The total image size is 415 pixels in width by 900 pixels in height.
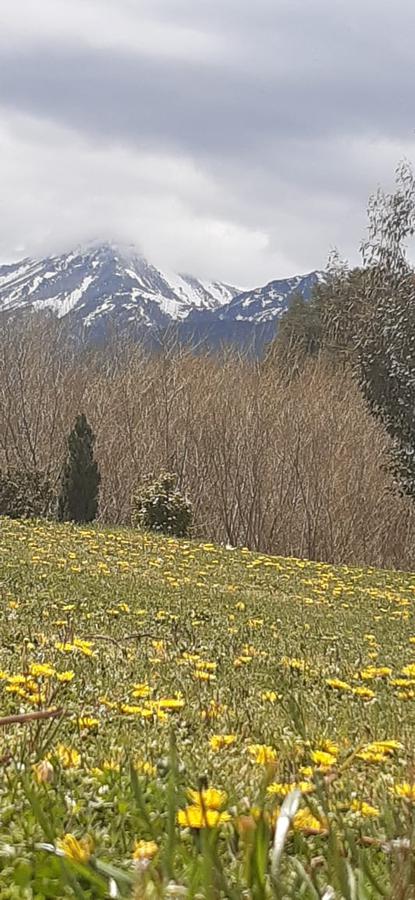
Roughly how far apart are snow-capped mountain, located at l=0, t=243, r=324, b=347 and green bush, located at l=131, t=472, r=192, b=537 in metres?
4.09

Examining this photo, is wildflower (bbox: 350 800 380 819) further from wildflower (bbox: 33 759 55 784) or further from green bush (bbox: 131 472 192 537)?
green bush (bbox: 131 472 192 537)

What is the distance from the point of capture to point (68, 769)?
175 centimetres

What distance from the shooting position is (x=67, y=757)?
180cm

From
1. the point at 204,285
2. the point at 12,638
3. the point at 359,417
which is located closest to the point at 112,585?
the point at 12,638

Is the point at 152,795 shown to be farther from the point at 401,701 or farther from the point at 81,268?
the point at 81,268

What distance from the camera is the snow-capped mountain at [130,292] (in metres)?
18.2

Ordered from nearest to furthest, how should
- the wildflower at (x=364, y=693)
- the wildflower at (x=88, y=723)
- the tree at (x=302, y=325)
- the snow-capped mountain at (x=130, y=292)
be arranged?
the wildflower at (x=88, y=723) < the wildflower at (x=364, y=693) < the snow-capped mountain at (x=130, y=292) < the tree at (x=302, y=325)

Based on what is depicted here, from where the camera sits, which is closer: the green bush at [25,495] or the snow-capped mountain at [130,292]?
the green bush at [25,495]

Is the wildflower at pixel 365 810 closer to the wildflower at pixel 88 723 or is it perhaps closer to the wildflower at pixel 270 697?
the wildflower at pixel 88 723

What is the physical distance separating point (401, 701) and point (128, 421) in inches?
483

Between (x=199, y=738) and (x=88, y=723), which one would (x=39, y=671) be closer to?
(x=88, y=723)

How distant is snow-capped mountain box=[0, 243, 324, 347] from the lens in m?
18.2

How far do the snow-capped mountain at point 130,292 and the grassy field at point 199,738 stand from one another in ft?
36.4

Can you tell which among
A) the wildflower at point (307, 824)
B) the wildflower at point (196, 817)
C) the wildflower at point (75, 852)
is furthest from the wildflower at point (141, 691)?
the wildflower at point (75, 852)
